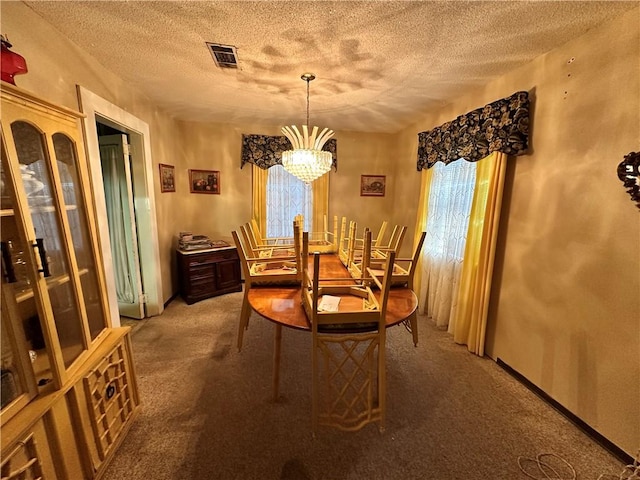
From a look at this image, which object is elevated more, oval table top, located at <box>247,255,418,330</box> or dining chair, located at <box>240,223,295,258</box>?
dining chair, located at <box>240,223,295,258</box>

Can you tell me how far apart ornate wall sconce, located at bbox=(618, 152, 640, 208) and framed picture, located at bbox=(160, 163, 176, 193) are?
3938mm

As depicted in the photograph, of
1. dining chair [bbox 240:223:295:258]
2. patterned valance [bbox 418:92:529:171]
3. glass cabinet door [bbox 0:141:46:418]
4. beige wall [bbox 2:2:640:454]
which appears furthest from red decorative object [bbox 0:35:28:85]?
patterned valance [bbox 418:92:529:171]

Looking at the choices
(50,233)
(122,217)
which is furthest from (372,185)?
(50,233)

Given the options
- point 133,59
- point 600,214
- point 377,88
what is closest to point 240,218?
point 133,59

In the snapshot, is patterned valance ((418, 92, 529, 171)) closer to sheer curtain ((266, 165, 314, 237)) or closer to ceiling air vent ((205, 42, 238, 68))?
sheer curtain ((266, 165, 314, 237))

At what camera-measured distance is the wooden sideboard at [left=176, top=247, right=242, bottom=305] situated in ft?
11.3

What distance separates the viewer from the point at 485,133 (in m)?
2.25

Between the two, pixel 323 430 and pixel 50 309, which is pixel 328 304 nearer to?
pixel 323 430

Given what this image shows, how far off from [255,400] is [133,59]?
2651 mm

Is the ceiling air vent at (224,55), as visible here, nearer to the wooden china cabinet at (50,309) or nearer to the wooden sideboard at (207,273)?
the wooden china cabinet at (50,309)

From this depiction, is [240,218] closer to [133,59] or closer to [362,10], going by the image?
[133,59]

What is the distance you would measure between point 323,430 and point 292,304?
0.80 m

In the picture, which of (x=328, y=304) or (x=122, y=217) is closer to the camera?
(x=328, y=304)

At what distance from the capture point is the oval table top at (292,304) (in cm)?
150
